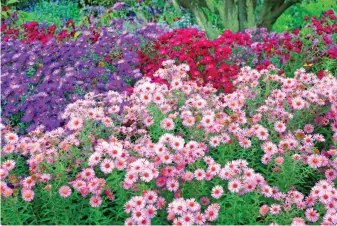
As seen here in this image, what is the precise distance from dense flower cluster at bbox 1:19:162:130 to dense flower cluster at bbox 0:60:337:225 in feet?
1.90

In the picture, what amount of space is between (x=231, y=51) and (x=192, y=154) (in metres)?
2.22

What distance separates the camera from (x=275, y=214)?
2.54m

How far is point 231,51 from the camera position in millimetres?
4734

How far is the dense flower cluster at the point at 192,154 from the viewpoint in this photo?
8.33ft

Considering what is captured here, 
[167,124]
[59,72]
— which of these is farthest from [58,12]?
[167,124]

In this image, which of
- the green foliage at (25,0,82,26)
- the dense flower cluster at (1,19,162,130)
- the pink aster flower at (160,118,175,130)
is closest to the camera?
the pink aster flower at (160,118,175,130)

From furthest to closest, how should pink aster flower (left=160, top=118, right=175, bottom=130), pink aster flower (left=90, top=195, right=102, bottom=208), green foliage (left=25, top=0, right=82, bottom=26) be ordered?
green foliage (left=25, top=0, right=82, bottom=26), pink aster flower (left=160, top=118, right=175, bottom=130), pink aster flower (left=90, top=195, right=102, bottom=208)

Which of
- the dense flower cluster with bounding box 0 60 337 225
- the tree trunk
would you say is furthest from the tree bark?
the dense flower cluster with bounding box 0 60 337 225

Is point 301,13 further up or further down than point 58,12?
further down

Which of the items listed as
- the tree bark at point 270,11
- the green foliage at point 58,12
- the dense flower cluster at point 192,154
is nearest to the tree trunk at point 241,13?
the tree bark at point 270,11

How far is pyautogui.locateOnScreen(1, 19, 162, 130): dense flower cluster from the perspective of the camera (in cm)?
407

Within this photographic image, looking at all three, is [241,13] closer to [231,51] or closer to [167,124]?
[231,51]

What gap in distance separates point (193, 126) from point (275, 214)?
0.79 metres

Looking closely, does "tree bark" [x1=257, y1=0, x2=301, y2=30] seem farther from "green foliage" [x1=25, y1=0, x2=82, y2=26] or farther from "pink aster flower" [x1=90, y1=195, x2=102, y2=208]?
"pink aster flower" [x1=90, y1=195, x2=102, y2=208]
